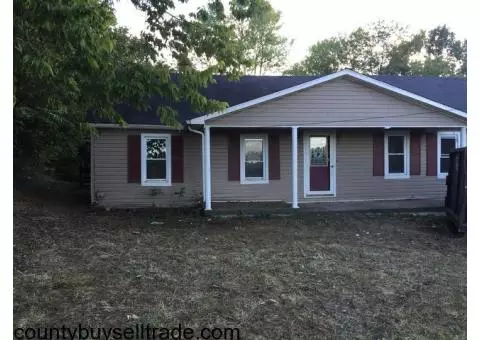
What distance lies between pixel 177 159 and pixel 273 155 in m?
2.68

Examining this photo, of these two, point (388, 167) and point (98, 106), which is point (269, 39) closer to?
point (388, 167)

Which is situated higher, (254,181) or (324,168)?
(324,168)

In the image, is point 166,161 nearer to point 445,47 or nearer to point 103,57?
point 103,57

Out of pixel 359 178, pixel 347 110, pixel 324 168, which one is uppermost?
pixel 347 110

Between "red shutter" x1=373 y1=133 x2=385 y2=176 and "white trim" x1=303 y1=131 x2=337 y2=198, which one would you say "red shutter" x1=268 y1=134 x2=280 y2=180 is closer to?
A: "white trim" x1=303 y1=131 x2=337 y2=198

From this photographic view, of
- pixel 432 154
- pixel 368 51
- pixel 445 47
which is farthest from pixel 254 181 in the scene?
pixel 445 47

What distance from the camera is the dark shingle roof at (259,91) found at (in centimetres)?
1114

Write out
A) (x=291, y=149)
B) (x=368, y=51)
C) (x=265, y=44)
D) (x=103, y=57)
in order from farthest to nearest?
(x=368, y=51) < (x=265, y=44) < (x=291, y=149) < (x=103, y=57)

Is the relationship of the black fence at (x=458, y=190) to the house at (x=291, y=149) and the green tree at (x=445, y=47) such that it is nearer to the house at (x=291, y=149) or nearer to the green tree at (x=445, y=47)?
the house at (x=291, y=149)

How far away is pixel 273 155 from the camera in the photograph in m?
11.3

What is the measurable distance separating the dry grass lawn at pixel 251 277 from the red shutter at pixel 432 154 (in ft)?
12.8

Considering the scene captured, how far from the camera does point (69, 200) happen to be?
12352 mm

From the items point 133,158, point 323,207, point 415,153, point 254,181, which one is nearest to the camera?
point 323,207
